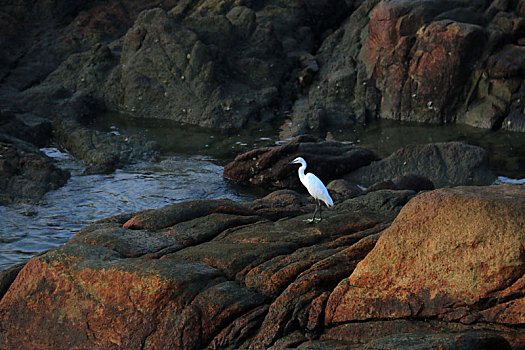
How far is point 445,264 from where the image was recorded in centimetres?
637

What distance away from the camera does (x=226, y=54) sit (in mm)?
25172

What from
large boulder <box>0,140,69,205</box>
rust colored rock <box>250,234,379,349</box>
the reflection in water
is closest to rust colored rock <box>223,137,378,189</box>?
the reflection in water

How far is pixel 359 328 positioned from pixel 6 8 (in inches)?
1090

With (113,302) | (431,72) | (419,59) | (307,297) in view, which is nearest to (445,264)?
(307,297)

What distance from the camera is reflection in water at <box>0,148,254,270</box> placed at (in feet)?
42.1

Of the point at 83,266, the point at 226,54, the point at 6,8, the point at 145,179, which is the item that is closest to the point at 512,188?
the point at 83,266

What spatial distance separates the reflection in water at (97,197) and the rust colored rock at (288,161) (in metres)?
0.66

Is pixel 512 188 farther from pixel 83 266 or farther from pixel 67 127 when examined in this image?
pixel 67 127

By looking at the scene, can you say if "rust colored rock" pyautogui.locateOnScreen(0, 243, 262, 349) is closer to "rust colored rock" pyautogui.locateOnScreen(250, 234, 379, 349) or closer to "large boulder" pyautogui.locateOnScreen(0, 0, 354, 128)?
"rust colored rock" pyautogui.locateOnScreen(250, 234, 379, 349)

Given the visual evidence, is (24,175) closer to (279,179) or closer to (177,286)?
(279,179)

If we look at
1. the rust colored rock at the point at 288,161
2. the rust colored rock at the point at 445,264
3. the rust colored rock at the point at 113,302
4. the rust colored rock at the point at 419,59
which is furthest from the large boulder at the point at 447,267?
the rust colored rock at the point at 419,59

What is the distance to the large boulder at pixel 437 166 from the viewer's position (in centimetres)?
1591

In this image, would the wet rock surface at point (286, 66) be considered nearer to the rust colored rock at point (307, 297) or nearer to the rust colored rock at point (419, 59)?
the rust colored rock at point (419, 59)

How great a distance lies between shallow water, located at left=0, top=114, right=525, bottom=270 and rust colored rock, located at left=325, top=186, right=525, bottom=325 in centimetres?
Answer: 765
